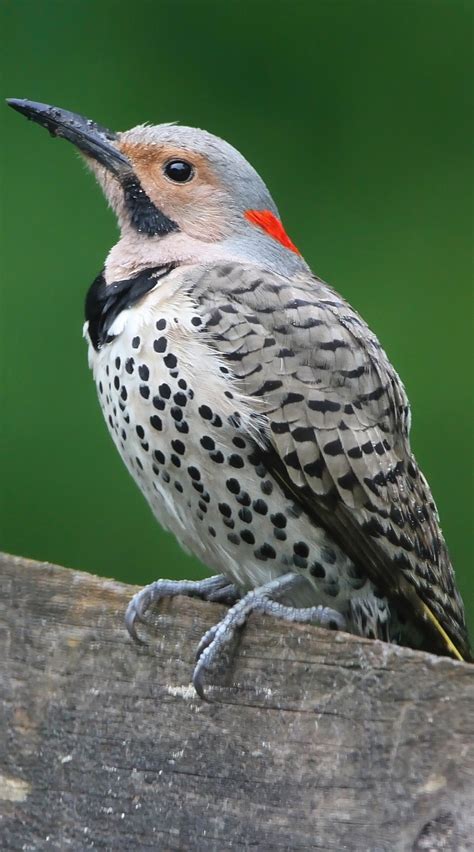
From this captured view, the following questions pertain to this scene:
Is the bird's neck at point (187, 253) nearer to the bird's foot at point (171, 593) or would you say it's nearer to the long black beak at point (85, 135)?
the long black beak at point (85, 135)

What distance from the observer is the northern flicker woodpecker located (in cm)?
197

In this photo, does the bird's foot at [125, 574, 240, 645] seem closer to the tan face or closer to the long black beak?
the tan face

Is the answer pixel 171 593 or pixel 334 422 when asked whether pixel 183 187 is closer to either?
pixel 334 422

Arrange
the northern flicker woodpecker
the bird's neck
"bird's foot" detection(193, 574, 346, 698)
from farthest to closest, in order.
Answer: the bird's neck
the northern flicker woodpecker
"bird's foot" detection(193, 574, 346, 698)

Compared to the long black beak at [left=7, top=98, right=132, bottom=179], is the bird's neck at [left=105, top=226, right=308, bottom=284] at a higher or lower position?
lower

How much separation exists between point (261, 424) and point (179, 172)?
0.66 meters

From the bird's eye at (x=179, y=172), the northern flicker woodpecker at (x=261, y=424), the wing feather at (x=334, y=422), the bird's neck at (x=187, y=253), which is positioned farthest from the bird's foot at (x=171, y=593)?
the bird's eye at (x=179, y=172)

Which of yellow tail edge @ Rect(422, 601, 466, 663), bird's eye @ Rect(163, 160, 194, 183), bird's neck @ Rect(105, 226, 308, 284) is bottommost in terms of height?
yellow tail edge @ Rect(422, 601, 466, 663)

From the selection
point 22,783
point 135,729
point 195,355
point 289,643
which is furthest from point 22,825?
point 195,355

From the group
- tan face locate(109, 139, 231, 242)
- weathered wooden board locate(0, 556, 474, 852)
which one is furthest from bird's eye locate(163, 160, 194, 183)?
weathered wooden board locate(0, 556, 474, 852)

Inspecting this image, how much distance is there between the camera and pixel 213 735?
1.45 metres

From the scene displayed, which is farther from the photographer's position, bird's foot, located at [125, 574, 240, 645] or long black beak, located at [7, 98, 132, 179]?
long black beak, located at [7, 98, 132, 179]

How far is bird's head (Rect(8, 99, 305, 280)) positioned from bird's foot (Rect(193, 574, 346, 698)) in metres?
0.65

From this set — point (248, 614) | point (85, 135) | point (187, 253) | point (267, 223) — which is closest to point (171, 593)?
point (248, 614)
